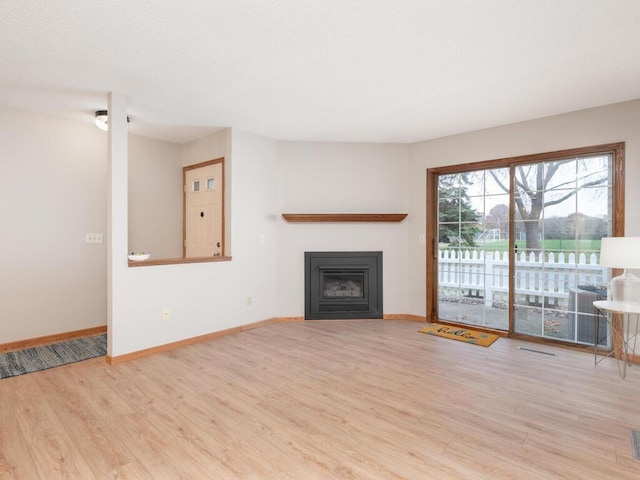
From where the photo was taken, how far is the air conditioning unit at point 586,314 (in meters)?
3.54

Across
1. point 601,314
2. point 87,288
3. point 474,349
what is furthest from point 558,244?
point 87,288

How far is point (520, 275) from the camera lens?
13.2 feet

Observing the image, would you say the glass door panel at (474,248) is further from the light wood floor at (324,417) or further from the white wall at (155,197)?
the white wall at (155,197)

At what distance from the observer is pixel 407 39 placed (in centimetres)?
224

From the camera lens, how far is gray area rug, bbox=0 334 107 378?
3.01 m

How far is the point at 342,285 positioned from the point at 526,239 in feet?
7.85

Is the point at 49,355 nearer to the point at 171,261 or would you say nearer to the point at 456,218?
the point at 171,261

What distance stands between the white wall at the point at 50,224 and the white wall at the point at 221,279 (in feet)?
4.00

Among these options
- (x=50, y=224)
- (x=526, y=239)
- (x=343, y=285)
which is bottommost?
(x=343, y=285)

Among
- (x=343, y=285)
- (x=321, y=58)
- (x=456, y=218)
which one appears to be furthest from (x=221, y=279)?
(x=456, y=218)

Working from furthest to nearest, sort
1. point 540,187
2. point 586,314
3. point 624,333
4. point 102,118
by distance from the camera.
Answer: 1. point 540,187
2. point 586,314
3. point 102,118
4. point 624,333

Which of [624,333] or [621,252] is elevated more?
[621,252]

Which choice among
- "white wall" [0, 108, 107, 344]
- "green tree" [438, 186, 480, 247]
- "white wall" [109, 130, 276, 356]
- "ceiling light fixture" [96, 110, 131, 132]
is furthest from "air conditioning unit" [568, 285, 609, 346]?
"white wall" [0, 108, 107, 344]

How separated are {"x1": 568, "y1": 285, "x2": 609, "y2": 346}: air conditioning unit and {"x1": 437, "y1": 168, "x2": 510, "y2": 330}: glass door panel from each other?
Answer: 0.65m
